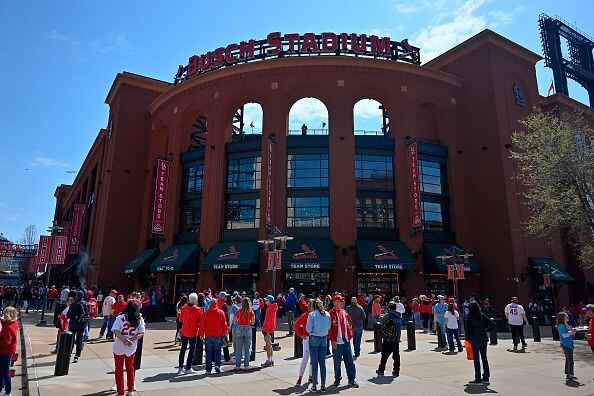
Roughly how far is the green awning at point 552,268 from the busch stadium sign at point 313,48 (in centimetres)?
1908

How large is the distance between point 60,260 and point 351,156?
85.7 ft

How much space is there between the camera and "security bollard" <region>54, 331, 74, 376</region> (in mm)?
9602

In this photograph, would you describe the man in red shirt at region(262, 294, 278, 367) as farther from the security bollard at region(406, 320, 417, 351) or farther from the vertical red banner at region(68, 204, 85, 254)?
the vertical red banner at region(68, 204, 85, 254)

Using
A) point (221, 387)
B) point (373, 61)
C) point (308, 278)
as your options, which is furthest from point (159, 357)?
point (373, 61)

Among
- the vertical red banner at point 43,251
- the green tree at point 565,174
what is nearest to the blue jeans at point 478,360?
the green tree at point 565,174

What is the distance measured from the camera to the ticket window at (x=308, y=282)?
30422 millimetres

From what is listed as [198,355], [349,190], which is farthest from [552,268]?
[198,355]

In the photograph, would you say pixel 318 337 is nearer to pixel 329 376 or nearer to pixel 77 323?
pixel 329 376

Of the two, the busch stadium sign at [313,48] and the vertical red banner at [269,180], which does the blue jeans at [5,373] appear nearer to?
the vertical red banner at [269,180]

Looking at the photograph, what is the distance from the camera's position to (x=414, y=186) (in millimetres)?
31312

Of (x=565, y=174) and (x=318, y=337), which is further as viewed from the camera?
(x=565, y=174)

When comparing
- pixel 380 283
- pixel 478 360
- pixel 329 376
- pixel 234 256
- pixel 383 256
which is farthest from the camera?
pixel 380 283

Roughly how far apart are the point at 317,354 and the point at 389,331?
2.27 meters

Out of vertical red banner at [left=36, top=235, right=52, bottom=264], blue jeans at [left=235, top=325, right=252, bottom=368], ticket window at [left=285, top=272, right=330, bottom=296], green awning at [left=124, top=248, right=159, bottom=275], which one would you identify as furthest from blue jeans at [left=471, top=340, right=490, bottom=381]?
vertical red banner at [left=36, top=235, right=52, bottom=264]
